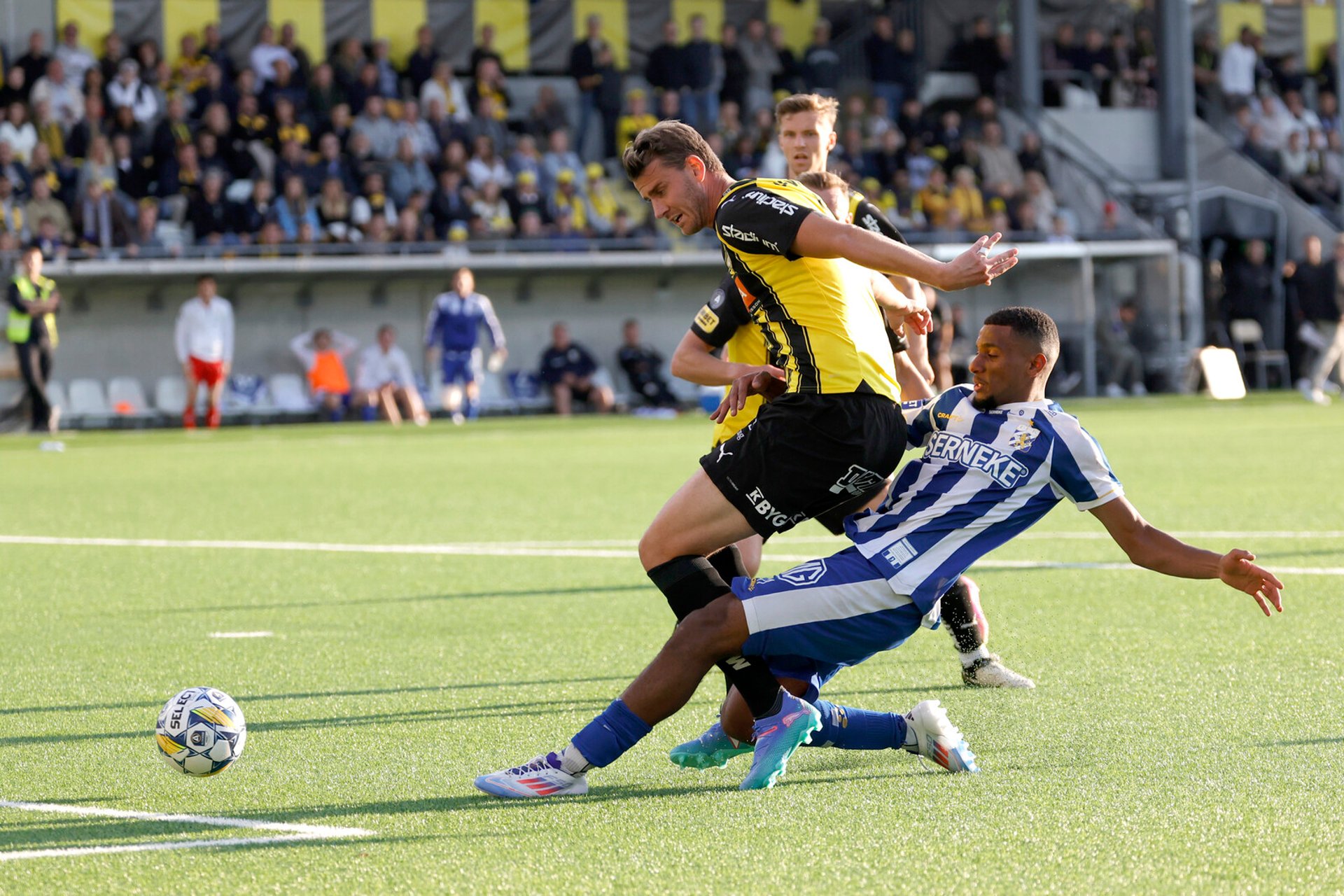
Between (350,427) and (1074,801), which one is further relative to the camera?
(350,427)

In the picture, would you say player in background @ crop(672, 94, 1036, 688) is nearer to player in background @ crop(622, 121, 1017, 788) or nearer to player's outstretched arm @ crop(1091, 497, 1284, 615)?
player in background @ crop(622, 121, 1017, 788)

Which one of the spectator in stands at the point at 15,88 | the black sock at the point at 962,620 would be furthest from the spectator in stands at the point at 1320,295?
the black sock at the point at 962,620

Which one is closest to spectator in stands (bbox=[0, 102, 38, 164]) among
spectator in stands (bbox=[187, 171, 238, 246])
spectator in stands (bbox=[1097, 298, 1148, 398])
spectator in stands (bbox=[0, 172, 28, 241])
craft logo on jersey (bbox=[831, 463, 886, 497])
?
spectator in stands (bbox=[0, 172, 28, 241])

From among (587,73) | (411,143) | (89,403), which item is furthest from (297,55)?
(89,403)

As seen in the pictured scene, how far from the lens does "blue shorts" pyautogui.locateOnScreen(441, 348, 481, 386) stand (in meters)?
24.8

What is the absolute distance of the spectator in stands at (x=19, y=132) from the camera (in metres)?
24.9

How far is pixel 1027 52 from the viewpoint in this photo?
108ft

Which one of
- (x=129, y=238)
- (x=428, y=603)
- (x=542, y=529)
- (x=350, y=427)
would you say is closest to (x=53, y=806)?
(x=428, y=603)

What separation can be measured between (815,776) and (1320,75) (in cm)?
3721

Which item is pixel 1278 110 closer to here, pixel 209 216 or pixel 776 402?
pixel 209 216

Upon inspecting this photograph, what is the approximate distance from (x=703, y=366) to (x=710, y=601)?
46.1 inches

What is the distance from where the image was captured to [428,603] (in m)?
7.88

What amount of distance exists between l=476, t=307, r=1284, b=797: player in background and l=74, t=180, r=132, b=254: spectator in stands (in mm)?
21662

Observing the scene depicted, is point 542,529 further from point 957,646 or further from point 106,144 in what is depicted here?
point 106,144
